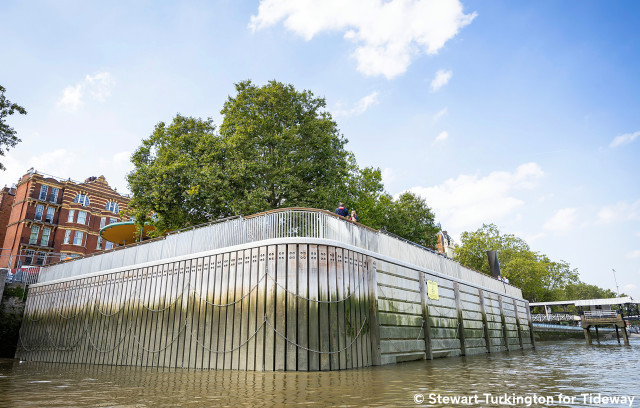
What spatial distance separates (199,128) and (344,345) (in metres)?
19.1

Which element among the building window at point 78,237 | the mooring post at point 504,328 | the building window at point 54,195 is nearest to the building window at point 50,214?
the building window at point 54,195

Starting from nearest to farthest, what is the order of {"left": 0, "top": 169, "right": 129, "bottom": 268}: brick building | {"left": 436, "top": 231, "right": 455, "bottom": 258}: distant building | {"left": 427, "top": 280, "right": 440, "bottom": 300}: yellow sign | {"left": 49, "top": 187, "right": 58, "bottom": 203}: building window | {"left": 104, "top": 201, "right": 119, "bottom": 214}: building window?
1. {"left": 427, "top": 280, "right": 440, "bottom": 300}: yellow sign
2. {"left": 0, "top": 169, "right": 129, "bottom": 268}: brick building
3. {"left": 49, "top": 187, "right": 58, "bottom": 203}: building window
4. {"left": 104, "top": 201, "right": 119, "bottom": 214}: building window
5. {"left": 436, "top": 231, "right": 455, "bottom": 258}: distant building

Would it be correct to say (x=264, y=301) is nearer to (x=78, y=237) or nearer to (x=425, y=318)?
(x=425, y=318)

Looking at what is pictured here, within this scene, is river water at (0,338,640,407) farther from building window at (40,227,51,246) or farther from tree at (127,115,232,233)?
building window at (40,227,51,246)

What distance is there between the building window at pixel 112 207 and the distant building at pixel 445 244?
63542 mm

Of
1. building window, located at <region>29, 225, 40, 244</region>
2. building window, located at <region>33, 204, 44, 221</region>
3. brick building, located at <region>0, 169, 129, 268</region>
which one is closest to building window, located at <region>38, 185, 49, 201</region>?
brick building, located at <region>0, 169, 129, 268</region>

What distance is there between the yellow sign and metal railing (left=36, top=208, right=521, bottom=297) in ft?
2.95

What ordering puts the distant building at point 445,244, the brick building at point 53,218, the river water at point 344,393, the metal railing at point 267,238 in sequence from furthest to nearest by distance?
the distant building at point 445,244, the brick building at point 53,218, the metal railing at point 267,238, the river water at point 344,393

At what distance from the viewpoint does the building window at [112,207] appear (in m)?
49.5

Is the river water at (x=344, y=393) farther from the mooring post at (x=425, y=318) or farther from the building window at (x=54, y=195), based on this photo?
the building window at (x=54, y=195)

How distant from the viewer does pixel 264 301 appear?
1284 cm

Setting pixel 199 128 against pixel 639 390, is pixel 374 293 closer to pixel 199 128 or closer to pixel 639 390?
pixel 639 390

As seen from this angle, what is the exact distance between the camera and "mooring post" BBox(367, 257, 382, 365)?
14.0 metres

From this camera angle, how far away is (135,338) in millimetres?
16828
